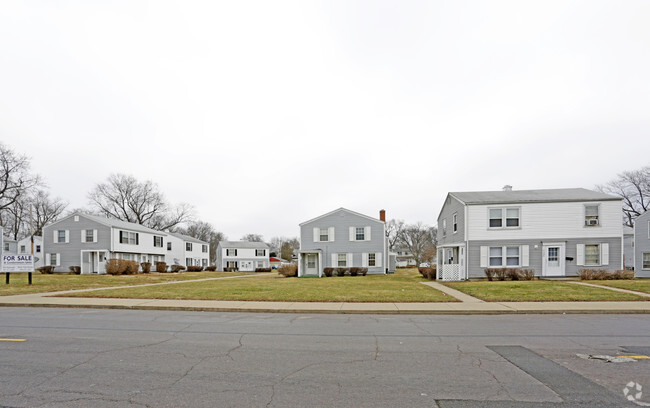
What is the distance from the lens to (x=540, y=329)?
9.55 meters

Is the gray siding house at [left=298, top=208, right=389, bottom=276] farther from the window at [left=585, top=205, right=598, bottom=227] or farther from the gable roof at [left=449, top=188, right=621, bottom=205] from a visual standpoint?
the window at [left=585, top=205, right=598, bottom=227]

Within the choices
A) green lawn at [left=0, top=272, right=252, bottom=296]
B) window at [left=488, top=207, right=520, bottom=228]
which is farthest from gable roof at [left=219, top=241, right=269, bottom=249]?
window at [left=488, top=207, right=520, bottom=228]

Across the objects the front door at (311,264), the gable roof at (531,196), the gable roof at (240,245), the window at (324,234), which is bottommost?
the gable roof at (240,245)

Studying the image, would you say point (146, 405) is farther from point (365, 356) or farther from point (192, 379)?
point (365, 356)

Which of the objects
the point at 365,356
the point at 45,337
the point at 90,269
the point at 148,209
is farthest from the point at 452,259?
the point at 148,209

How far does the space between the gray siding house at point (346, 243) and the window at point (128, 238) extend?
893 inches

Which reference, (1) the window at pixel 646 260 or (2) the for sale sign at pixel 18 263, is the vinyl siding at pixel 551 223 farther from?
(2) the for sale sign at pixel 18 263

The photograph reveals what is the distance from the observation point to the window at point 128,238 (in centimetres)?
4563

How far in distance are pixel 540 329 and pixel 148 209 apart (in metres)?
74.1

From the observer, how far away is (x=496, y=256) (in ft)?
91.5

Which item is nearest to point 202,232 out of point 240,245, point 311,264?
point 240,245

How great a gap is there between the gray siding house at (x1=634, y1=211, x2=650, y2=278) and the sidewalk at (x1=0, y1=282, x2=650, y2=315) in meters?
21.6

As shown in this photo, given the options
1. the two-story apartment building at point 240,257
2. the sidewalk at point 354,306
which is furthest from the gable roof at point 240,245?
the sidewalk at point 354,306

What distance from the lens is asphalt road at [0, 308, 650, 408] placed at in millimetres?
4816
